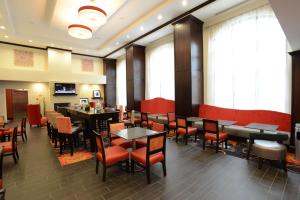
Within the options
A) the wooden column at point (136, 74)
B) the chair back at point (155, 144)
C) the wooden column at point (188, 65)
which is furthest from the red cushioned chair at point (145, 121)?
the chair back at point (155, 144)

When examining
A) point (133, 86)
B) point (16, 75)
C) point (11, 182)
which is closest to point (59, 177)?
point (11, 182)

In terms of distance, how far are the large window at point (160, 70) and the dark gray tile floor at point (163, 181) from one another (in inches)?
170

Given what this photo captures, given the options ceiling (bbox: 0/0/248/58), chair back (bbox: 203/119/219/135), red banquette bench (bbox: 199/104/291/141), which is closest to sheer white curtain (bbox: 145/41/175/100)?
ceiling (bbox: 0/0/248/58)

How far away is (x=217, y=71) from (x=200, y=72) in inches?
24.4

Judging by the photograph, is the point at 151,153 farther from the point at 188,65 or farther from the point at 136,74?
the point at 136,74

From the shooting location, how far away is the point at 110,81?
11.6 m

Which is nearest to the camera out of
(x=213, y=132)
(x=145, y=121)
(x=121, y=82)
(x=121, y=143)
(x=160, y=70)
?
(x=121, y=143)

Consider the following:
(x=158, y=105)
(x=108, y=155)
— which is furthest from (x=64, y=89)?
(x=108, y=155)

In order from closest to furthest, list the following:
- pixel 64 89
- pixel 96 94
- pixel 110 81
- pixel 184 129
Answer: pixel 184 129 < pixel 64 89 < pixel 110 81 < pixel 96 94

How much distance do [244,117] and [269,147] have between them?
1.98 metres

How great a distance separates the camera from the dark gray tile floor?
2297 millimetres

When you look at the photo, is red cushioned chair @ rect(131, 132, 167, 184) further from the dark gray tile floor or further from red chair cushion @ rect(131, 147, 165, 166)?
the dark gray tile floor

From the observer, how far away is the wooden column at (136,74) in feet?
27.7

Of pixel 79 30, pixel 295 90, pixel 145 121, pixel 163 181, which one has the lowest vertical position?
pixel 163 181
